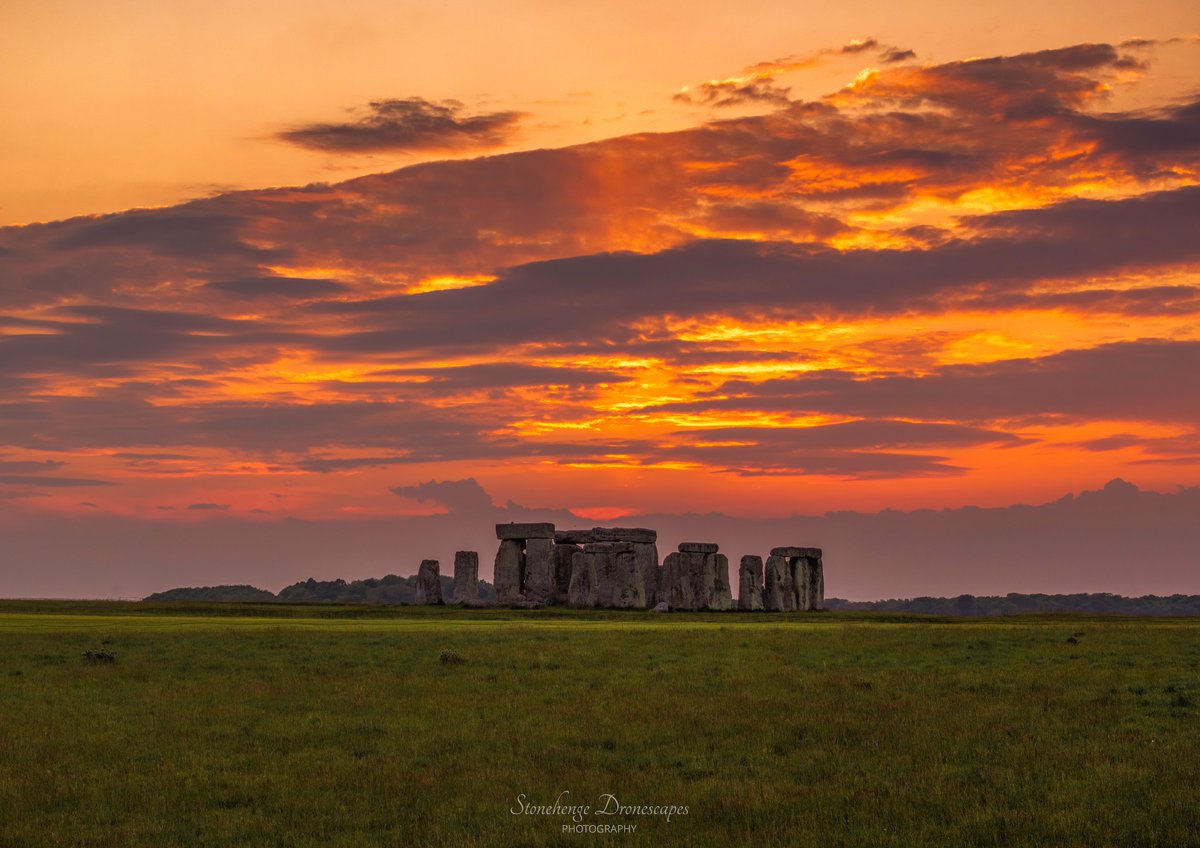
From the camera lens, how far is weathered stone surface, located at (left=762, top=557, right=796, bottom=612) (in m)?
66.2

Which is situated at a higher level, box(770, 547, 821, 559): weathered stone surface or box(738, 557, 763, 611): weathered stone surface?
box(770, 547, 821, 559): weathered stone surface

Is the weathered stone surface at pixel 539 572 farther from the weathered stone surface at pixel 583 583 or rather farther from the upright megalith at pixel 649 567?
the upright megalith at pixel 649 567

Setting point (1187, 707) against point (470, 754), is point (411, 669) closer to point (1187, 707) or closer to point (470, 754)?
point (470, 754)

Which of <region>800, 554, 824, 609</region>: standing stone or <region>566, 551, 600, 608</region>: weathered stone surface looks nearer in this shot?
<region>566, 551, 600, 608</region>: weathered stone surface

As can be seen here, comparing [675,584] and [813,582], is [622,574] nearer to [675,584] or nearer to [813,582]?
[675,584]

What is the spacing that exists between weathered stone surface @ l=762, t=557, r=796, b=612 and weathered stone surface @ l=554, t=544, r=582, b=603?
10279 mm

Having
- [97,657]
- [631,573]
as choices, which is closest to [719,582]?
[631,573]

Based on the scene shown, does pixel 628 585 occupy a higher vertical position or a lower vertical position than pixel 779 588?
higher

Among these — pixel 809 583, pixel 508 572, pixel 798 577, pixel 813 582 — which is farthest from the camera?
pixel 813 582

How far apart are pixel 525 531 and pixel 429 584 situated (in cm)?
670

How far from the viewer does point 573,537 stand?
6862cm

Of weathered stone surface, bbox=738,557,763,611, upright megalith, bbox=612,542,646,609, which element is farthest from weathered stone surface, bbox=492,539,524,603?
weathered stone surface, bbox=738,557,763,611

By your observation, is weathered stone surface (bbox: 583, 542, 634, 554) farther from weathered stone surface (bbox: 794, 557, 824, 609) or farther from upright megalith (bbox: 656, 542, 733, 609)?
weathered stone surface (bbox: 794, 557, 824, 609)

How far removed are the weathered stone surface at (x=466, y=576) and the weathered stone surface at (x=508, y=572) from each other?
269 centimetres
